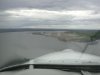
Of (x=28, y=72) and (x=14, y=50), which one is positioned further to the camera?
(x=14, y=50)

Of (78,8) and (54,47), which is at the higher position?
(78,8)

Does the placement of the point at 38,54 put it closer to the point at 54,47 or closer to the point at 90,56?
the point at 54,47

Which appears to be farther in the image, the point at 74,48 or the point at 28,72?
the point at 74,48

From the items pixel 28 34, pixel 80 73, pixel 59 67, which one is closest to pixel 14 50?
pixel 28 34

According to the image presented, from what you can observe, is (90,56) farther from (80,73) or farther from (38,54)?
(38,54)

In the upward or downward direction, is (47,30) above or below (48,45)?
above

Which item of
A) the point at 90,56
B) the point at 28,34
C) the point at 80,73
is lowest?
the point at 80,73

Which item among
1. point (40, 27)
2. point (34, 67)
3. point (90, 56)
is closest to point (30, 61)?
point (34, 67)

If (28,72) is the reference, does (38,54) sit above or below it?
above

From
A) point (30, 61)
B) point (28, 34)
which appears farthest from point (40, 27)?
point (30, 61)
